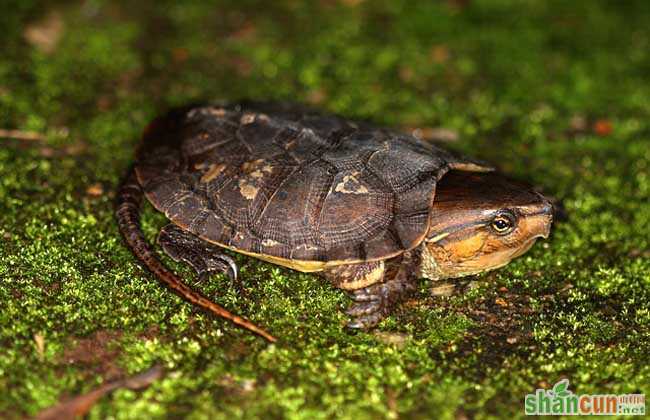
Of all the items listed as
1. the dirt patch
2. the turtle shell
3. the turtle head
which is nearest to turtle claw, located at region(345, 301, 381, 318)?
the turtle shell

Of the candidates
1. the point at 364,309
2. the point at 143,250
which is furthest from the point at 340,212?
the point at 143,250

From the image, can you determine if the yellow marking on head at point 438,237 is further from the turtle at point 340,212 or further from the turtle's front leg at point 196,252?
the turtle's front leg at point 196,252

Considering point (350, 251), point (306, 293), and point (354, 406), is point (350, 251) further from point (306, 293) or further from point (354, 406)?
point (354, 406)

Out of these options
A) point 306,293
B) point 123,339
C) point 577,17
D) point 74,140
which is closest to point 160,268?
point 123,339

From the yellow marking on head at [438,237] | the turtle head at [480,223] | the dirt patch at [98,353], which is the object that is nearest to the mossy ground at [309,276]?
the dirt patch at [98,353]

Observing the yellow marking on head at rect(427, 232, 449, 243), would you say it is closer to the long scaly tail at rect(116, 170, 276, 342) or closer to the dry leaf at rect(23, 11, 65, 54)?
the long scaly tail at rect(116, 170, 276, 342)
